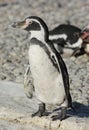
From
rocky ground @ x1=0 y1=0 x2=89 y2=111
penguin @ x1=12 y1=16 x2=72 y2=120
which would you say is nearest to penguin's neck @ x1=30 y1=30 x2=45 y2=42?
penguin @ x1=12 y1=16 x2=72 y2=120

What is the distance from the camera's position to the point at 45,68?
18.2 feet

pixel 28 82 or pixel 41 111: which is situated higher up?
pixel 28 82

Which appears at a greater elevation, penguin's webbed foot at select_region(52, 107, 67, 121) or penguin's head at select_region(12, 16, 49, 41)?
penguin's head at select_region(12, 16, 49, 41)

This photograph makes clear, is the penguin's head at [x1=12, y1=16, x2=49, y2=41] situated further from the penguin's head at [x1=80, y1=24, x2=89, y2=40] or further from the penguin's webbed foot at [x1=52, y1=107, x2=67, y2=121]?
the penguin's head at [x1=80, y1=24, x2=89, y2=40]

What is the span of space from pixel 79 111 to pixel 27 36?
4.87 m

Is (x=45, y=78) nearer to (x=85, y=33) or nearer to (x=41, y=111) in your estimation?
(x=41, y=111)

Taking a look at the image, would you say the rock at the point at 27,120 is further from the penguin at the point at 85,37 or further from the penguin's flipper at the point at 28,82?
the penguin at the point at 85,37

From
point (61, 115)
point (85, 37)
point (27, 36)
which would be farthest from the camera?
point (27, 36)

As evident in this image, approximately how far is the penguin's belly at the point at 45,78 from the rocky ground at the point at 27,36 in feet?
4.06

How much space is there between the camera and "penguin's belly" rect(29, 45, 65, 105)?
5.51 metres

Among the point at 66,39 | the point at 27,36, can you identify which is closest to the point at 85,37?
the point at 66,39

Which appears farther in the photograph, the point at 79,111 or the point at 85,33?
the point at 85,33

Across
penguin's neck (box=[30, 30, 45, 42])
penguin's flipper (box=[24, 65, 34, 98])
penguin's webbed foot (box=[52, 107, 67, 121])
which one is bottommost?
penguin's webbed foot (box=[52, 107, 67, 121])

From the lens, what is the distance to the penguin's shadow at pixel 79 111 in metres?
6.14
